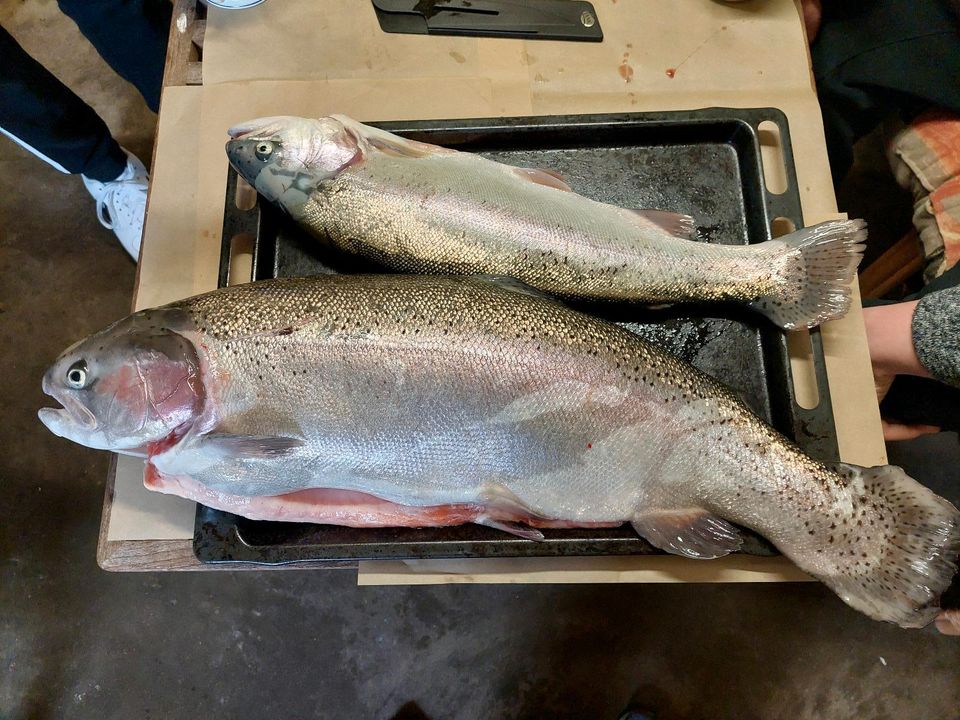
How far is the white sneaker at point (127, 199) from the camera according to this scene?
6.46 feet

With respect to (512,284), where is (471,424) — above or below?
below

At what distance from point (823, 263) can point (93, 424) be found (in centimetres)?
139

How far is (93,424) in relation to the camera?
1.00 meters

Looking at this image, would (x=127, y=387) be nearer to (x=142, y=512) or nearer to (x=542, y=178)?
(x=142, y=512)

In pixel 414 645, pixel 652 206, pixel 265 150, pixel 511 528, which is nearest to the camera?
pixel 511 528

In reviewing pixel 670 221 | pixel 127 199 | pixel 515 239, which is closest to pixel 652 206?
pixel 670 221

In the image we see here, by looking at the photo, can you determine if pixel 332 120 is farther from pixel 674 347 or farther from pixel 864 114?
pixel 864 114

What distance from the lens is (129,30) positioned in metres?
1.61

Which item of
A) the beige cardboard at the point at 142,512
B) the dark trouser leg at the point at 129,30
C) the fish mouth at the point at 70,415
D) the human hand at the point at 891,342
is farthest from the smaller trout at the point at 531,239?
the dark trouser leg at the point at 129,30

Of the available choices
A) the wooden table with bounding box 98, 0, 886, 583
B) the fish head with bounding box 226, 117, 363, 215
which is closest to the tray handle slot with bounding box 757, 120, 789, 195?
the wooden table with bounding box 98, 0, 886, 583

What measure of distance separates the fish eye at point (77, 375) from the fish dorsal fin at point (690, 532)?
102cm

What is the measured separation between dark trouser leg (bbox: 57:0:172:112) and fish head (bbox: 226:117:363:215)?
707 millimetres

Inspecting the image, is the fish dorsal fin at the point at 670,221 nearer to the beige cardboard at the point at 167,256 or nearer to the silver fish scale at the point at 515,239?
the silver fish scale at the point at 515,239

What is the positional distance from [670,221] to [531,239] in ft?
1.06
